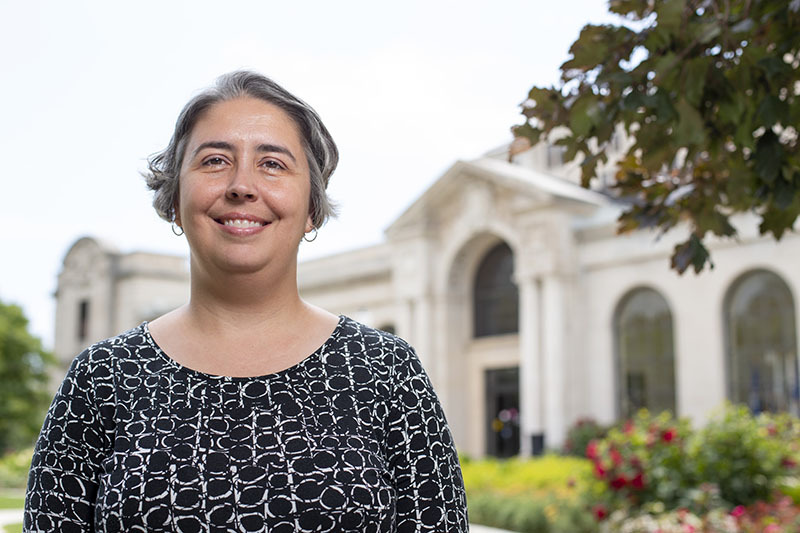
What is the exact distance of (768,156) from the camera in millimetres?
4023

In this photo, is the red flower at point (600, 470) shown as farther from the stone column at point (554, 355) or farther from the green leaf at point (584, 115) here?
the stone column at point (554, 355)

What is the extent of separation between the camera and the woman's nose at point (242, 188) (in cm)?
209

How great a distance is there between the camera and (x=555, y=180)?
97.5ft

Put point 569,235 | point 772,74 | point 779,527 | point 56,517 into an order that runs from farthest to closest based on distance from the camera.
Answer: point 569,235 < point 779,527 < point 772,74 < point 56,517

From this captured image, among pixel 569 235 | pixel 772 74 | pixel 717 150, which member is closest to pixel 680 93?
pixel 772 74

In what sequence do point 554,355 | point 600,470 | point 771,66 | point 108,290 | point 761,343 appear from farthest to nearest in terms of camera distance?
point 108,290 → point 554,355 → point 761,343 → point 600,470 → point 771,66

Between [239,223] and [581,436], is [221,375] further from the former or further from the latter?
[581,436]

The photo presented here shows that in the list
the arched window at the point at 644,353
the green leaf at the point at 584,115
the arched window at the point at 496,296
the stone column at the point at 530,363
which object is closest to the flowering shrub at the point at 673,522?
the green leaf at the point at 584,115

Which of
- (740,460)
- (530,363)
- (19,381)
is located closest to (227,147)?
(740,460)

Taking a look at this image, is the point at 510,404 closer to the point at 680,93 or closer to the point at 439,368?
the point at 439,368

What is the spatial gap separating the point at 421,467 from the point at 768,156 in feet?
8.56

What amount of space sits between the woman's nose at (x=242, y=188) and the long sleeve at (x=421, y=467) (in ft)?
1.83

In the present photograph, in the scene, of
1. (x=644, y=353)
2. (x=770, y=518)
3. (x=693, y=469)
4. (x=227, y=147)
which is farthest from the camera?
(x=644, y=353)

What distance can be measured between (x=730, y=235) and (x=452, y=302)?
25288mm
